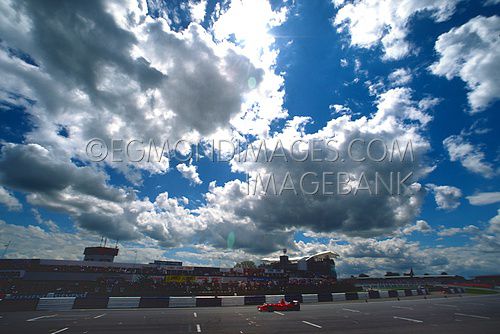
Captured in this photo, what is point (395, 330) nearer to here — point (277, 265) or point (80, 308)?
point (80, 308)

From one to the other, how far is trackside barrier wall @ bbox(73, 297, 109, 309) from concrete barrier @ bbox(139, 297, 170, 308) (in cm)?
406

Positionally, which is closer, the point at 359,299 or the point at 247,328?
the point at 247,328

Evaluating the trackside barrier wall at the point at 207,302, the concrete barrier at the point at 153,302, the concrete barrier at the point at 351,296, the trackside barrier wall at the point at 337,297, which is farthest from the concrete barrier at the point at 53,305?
the concrete barrier at the point at 351,296

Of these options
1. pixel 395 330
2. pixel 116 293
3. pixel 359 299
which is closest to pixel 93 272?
pixel 116 293

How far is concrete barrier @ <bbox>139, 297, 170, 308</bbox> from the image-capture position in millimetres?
32844

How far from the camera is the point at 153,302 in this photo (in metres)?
33.6

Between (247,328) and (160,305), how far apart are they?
21.3 metres

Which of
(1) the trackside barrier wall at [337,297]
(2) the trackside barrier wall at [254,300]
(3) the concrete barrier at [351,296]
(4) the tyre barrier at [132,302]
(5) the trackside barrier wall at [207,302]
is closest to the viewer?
(4) the tyre barrier at [132,302]

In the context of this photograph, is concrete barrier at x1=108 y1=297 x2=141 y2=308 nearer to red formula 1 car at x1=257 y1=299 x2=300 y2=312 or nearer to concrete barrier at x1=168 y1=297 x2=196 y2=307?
concrete barrier at x1=168 y1=297 x2=196 y2=307

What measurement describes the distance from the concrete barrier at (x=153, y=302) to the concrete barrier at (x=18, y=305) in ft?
35.2

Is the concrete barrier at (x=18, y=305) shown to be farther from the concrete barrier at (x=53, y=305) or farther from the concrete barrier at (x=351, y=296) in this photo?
the concrete barrier at (x=351, y=296)

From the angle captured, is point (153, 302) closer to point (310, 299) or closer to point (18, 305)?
point (18, 305)

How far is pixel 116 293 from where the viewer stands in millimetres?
41062

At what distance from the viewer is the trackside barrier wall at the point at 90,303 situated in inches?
1214
